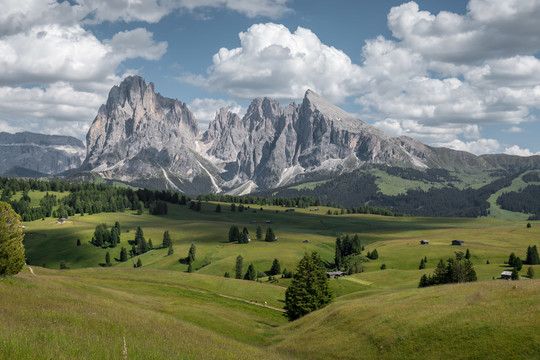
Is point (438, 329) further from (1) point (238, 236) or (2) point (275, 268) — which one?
(1) point (238, 236)

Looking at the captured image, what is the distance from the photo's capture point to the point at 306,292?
210ft

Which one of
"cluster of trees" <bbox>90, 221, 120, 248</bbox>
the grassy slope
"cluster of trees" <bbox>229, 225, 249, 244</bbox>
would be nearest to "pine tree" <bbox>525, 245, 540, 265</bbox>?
the grassy slope

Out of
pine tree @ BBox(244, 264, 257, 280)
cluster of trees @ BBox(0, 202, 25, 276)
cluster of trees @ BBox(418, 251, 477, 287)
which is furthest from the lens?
pine tree @ BBox(244, 264, 257, 280)

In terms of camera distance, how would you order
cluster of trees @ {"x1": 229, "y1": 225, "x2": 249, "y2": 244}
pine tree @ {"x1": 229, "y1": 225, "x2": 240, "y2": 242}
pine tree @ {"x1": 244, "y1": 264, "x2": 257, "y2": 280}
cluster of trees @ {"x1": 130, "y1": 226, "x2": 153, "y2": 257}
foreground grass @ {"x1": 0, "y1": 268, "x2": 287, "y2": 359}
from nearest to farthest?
foreground grass @ {"x1": 0, "y1": 268, "x2": 287, "y2": 359} → pine tree @ {"x1": 244, "y1": 264, "x2": 257, "y2": 280} → cluster of trees @ {"x1": 130, "y1": 226, "x2": 153, "y2": 257} → cluster of trees @ {"x1": 229, "y1": 225, "x2": 249, "y2": 244} → pine tree @ {"x1": 229, "y1": 225, "x2": 240, "y2": 242}

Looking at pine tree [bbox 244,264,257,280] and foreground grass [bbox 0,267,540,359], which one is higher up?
foreground grass [bbox 0,267,540,359]

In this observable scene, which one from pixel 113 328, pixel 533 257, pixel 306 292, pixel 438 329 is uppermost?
pixel 113 328

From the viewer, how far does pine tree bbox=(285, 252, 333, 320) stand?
63.5 meters

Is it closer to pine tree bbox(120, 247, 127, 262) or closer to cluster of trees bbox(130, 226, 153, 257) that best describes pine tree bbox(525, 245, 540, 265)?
cluster of trees bbox(130, 226, 153, 257)

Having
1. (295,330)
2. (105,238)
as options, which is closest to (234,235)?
(105,238)

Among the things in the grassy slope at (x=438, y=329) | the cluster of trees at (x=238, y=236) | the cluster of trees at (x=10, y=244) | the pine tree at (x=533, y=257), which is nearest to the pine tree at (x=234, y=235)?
the cluster of trees at (x=238, y=236)

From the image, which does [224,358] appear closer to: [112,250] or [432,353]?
[432,353]

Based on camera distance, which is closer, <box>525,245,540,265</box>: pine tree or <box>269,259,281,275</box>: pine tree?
<box>525,245,540,265</box>: pine tree

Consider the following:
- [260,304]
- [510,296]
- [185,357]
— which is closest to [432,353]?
[510,296]

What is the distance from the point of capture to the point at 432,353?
94.3ft
